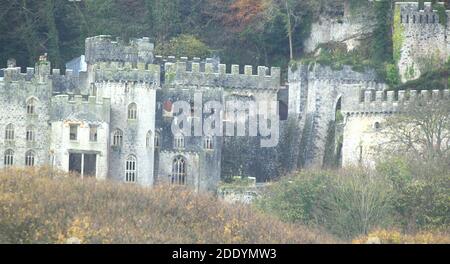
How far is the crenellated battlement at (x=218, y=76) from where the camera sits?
11438 centimetres

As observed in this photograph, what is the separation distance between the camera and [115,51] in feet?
376

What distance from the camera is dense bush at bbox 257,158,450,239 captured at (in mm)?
102812

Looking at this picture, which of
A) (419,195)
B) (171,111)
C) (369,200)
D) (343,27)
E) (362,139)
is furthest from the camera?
(343,27)

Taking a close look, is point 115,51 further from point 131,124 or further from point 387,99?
point 387,99

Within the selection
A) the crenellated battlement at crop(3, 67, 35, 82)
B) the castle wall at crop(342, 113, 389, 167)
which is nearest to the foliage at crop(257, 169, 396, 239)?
the castle wall at crop(342, 113, 389, 167)

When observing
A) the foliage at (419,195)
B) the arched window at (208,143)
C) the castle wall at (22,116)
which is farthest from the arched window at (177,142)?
the foliage at (419,195)

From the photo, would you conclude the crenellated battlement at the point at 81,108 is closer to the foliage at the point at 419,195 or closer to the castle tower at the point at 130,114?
the castle tower at the point at 130,114

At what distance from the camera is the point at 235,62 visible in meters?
122

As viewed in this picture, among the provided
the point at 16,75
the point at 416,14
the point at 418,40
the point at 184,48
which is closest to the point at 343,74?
the point at 418,40

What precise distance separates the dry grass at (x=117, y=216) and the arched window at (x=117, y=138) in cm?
575

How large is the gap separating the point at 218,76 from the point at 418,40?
32.0 ft

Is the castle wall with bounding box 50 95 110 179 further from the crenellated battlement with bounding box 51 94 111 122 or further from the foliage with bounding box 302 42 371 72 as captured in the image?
the foliage with bounding box 302 42 371 72
